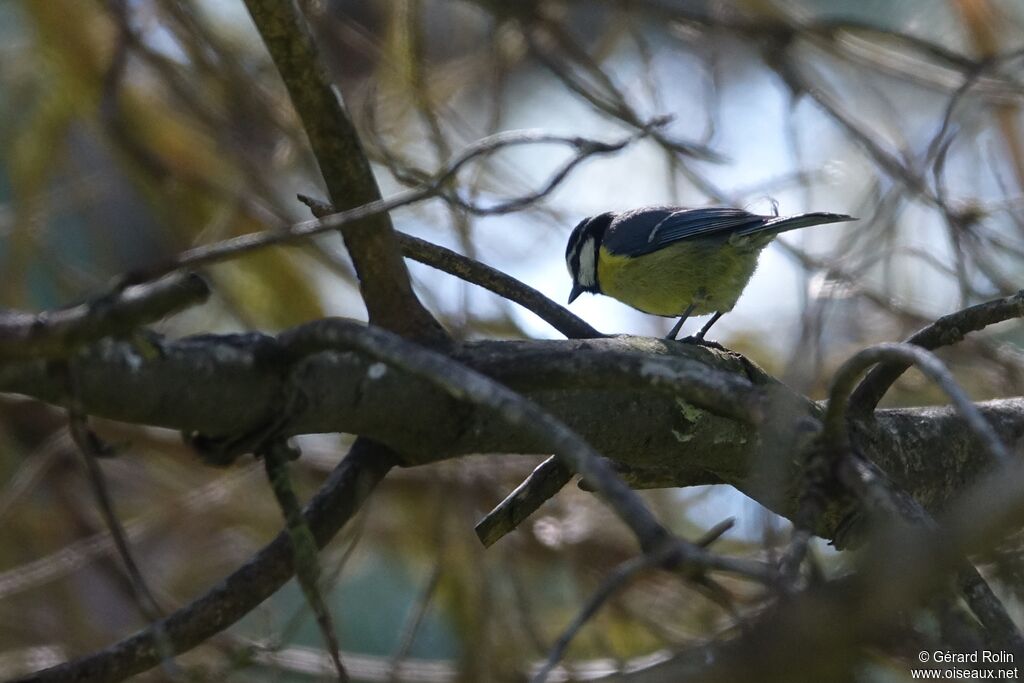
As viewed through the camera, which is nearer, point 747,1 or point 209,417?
point 209,417

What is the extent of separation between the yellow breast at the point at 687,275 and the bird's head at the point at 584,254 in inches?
7.8

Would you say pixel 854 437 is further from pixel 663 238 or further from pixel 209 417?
pixel 663 238

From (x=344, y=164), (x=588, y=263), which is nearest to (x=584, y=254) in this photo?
(x=588, y=263)

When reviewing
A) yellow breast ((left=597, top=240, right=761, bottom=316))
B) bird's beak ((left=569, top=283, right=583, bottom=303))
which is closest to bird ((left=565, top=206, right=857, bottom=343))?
yellow breast ((left=597, top=240, right=761, bottom=316))

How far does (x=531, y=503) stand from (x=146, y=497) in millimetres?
3395

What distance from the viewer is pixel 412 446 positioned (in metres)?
1.46

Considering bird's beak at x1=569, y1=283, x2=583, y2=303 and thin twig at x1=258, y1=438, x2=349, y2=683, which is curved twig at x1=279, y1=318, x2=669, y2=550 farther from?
bird's beak at x1=569, y1=283, x2=583, y2=303

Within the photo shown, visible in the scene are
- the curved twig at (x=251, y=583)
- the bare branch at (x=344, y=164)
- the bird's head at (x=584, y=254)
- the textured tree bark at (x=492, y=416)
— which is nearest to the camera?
the textured tree bark at (x=492, y=416)

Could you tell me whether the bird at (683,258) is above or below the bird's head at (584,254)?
below

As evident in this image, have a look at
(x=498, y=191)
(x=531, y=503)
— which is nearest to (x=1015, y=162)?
(x=498, y=191)

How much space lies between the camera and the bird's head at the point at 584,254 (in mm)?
4012

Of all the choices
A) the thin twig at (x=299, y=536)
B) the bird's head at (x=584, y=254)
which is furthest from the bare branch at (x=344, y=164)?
the bird's head at (x=584, y=254)

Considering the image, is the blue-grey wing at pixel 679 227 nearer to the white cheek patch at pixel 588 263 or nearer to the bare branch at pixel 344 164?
the white cheek patch at pixel 588 263

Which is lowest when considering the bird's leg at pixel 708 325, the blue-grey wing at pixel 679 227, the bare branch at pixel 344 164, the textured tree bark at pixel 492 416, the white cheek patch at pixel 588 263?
the textured tree bark at pixel 492 416
